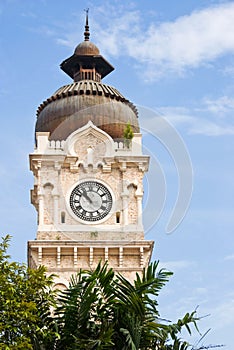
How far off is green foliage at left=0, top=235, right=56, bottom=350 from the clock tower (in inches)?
635

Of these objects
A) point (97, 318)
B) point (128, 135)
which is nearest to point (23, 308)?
point (97, 318)

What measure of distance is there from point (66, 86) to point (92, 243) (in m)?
9.38

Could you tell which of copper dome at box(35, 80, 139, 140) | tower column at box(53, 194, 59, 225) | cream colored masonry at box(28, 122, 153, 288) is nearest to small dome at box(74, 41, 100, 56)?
copper dome at box(35, 80, 139, 140)

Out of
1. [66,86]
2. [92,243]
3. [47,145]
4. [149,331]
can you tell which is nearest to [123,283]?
[149,331]

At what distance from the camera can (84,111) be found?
51.8 m

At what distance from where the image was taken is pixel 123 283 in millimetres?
29531

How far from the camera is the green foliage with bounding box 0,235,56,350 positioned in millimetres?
28969

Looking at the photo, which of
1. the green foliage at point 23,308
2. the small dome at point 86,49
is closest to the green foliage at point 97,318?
the green foliage at point 23,308

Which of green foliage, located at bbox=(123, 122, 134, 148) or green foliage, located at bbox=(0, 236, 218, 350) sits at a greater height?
green foliage, located at bbox=(123, 122, 134, 148)

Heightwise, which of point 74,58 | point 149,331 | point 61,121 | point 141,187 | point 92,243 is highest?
point 74,58

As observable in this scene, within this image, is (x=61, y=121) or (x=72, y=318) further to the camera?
(x=61, y=121)

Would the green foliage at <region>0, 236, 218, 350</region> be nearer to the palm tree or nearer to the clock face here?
the palm tree

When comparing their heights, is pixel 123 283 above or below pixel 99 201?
below

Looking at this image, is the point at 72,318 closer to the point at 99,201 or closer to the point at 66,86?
the point at 99,201
